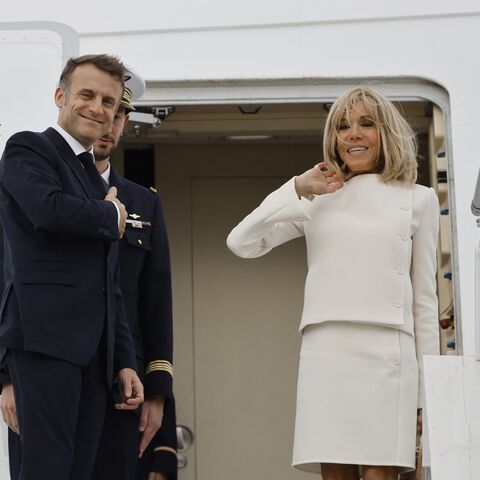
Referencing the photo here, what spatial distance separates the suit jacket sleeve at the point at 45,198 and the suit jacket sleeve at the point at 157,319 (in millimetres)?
530

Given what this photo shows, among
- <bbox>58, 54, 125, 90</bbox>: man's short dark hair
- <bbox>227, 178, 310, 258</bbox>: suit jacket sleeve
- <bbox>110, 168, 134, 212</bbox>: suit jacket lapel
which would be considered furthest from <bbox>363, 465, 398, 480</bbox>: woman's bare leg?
<bbox>58, 54, 125, 90</bbox>: man's short dark hair

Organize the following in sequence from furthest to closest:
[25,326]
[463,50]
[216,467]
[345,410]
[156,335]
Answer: [216,467], [463,50], [156,335], [345,410], [25,326]

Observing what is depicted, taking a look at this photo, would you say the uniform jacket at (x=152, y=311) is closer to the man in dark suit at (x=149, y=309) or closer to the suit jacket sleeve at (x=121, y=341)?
the man in dark suit at (x=149, y=309)

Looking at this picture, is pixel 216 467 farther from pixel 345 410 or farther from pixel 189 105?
pixel 345 410

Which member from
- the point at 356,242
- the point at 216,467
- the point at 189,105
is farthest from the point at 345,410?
the point at 216,467

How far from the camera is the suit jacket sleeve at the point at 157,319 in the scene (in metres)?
3.29

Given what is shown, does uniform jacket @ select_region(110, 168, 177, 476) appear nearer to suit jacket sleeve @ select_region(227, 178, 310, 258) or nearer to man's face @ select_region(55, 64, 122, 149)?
suit jacket sleeve @ select_region(227, 178, 310, 258)

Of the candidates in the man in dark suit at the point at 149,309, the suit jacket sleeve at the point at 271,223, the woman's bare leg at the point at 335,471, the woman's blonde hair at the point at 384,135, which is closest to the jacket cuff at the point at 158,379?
the man in dark suit at the point at 149,309

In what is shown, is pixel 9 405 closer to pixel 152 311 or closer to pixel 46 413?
pixel 46 413

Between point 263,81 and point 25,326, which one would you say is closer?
point 25,326

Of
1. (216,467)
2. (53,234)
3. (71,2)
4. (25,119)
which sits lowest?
(216,467)

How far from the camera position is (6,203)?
2.92m

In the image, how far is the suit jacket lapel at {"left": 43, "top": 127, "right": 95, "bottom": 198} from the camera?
9.77 ft

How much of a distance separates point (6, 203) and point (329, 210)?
0.85 m
